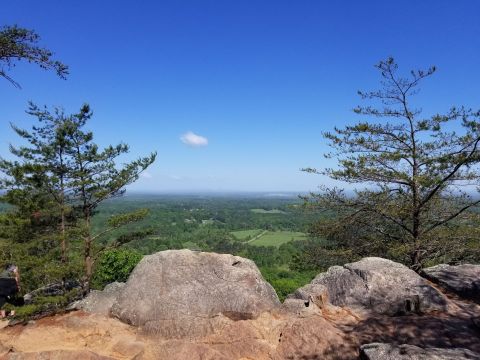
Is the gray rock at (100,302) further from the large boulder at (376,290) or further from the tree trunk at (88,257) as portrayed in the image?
the tree trunk at (88,257)

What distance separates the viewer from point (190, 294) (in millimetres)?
8422

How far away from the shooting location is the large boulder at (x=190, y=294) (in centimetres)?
782

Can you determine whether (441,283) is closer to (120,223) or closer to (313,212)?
(313,212)

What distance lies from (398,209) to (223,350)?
8808 mm

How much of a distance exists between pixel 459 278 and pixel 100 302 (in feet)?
31.5

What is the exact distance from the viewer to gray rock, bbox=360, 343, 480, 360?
5531 mm

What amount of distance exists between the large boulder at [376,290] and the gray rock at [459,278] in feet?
3.43

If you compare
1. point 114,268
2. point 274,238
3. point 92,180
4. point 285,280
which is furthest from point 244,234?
point 92,180

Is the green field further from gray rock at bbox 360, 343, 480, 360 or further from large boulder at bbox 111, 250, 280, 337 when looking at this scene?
gray rock at bbox 360, 343, 480, 360

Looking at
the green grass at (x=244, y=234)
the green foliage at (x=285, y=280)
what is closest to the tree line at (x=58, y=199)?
the green foliage at (x=285, y=280)

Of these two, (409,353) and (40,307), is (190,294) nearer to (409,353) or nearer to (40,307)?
(409,353)

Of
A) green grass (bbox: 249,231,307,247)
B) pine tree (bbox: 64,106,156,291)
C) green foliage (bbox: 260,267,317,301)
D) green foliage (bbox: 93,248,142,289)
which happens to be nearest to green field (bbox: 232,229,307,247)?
green grass (bbox: 249,231,307,247)

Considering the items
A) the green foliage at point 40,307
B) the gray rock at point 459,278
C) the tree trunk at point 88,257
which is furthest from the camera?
the tree trunk at point 88,257

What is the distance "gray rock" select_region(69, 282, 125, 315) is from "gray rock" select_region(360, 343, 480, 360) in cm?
604
